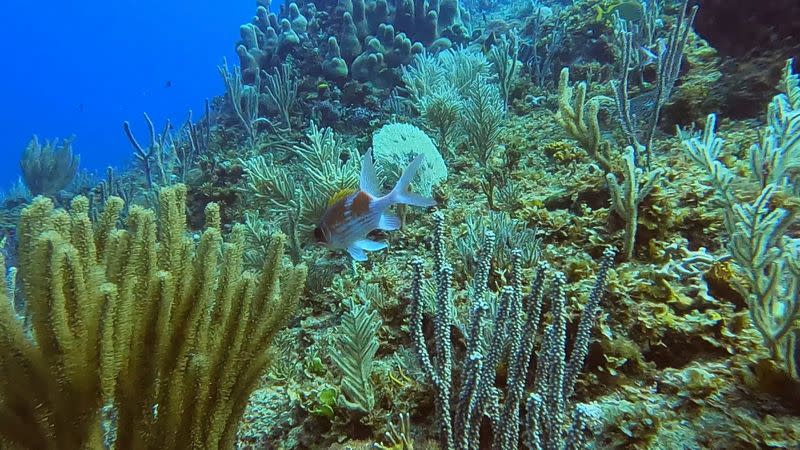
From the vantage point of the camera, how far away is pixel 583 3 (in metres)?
9.87

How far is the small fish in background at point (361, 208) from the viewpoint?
112 inches

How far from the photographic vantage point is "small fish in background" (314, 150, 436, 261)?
2838mm

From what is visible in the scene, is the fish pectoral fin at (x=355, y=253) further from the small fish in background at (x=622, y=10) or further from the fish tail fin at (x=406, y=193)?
the small fish in background at (x=622, y=10)

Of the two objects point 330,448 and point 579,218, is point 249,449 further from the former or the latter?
point 579,218

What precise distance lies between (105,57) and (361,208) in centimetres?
15519

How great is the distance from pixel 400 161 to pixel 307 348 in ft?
8.78

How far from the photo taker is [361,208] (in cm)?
288

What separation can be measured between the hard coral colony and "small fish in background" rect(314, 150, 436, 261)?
15mm

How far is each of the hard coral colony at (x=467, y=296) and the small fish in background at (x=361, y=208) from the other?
0.05 feet

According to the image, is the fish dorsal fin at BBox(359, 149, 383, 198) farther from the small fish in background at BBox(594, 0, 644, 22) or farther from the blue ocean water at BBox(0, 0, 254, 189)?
the blue ocean water at BBox(0, 0, 254, 189)

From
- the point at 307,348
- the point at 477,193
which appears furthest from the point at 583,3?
the point at 307,348

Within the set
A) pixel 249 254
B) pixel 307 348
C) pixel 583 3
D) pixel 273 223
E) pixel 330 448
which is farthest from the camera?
pixel 583 3

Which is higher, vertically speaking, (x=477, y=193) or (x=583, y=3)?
(x=583, y=3)

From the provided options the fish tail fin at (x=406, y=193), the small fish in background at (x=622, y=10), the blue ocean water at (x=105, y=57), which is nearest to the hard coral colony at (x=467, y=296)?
the fish tail fin at (x=406, y=193)
